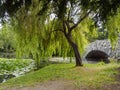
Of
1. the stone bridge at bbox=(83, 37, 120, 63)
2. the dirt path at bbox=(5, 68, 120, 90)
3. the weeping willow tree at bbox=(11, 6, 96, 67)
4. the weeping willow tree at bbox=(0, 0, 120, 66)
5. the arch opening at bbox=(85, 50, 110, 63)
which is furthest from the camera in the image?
the arch opening at bbox=(85, 50, 110, 63)

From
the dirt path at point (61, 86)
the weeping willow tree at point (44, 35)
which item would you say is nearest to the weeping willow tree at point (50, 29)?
the weeping willow tree at point (44, 35)

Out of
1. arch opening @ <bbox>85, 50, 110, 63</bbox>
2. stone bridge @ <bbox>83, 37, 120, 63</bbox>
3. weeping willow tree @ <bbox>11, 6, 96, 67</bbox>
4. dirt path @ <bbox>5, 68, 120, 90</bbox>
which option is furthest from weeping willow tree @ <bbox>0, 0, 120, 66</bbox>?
arch opening @ <bbox>85, 50, 110, 63</bbox>

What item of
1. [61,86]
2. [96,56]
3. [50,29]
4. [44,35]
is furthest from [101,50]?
[61,86]

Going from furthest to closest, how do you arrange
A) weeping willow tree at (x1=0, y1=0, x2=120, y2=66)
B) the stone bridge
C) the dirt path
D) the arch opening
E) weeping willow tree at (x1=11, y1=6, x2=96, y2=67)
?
the arch opening < the stone bridge < weeping willow tree at (x1=11, y1=6, x2=96, y2=67) < weeping willow tree at (x1=0, y1=0, x2=120, y2=66) < the dirt path

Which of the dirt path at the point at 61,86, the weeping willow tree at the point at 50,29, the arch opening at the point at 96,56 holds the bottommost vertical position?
the dirt path at the point at 61,86

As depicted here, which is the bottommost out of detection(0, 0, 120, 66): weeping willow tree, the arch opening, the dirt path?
the dirt path

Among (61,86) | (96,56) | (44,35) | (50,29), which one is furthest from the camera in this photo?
(96,56)

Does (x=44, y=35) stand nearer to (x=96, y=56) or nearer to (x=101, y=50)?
(x=101, y=50)

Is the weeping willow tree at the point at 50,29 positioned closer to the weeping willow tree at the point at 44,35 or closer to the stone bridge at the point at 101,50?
the weeping willow tree at the point at 44,35

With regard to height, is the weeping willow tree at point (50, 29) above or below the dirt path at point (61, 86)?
above

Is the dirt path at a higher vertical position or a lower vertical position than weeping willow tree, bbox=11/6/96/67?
lower

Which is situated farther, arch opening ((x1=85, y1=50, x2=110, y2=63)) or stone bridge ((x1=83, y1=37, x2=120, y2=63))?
arch opening ((x1=85, y1=50, x2=110, y2=63))

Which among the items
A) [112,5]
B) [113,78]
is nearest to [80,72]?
[113,78]

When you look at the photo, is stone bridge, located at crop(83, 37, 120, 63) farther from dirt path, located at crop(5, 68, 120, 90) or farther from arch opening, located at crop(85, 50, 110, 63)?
dirt path, located at crop(5, 68, 120, 90)
